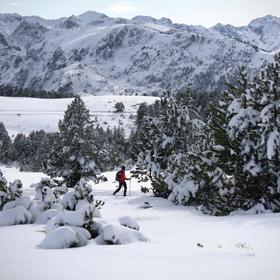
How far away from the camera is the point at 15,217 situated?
13.6 meters

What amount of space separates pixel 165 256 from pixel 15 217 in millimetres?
7334

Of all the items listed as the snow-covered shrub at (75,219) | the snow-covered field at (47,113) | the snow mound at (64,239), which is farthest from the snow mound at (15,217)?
the snow-covered field at (47,113)

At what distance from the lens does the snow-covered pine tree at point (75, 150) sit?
31609 millimetres

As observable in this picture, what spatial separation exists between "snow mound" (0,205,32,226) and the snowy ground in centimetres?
131

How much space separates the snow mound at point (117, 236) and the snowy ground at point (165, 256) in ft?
0.94

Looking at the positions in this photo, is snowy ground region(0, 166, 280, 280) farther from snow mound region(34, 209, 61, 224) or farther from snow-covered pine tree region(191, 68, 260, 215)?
snow-covered pine tree region(191, 68, 260, 215)

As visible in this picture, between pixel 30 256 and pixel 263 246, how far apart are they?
185 inches

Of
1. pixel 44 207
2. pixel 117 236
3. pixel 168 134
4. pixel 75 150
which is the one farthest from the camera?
pixel 75 150

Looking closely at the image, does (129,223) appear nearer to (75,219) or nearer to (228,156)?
(75,219)

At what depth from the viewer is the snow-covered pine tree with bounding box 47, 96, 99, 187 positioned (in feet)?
104

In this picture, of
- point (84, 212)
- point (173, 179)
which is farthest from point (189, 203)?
point (84, 212)

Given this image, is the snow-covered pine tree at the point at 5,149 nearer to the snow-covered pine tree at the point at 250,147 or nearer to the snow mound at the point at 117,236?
the snow-covered pine tree at the point at 250,147

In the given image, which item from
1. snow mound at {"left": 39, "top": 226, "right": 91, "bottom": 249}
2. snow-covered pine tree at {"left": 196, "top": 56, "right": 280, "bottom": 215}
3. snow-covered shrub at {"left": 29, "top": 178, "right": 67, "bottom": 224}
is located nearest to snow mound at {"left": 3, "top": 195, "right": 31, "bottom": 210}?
snow-covered shrub at {"left": 29, "top": 178, "right": 67, "bottom": 224}

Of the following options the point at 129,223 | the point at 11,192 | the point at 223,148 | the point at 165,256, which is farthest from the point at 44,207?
the point at 165,256
